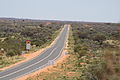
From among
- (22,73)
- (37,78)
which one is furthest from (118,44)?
(22,73)

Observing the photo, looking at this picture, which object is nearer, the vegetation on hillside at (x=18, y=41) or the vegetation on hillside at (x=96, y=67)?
the vegetation on hillside at (x=96, y=67)

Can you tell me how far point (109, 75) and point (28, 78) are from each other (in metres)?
14.0

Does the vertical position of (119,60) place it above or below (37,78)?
above

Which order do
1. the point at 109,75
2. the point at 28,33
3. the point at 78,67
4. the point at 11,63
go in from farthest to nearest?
1. the point at 28,33
2. the point at 11,63
3. the point at 78,67
4. the point at 109,75

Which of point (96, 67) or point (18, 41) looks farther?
point (18, 41)

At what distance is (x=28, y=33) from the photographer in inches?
3250

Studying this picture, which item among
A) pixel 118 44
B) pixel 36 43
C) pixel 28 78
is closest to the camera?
pixel 118 44

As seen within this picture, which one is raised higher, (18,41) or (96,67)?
(96,67)

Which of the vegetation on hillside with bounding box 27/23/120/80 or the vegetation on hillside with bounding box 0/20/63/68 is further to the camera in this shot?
the vegetation on hillside with bounding box 0/20/63/68

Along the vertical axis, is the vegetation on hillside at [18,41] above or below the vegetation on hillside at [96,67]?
below

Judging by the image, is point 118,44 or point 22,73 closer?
point 118,44

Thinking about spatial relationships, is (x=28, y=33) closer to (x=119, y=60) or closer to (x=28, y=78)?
(x=28, y=78)

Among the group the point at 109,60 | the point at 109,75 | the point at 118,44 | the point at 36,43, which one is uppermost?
the point at 118,44

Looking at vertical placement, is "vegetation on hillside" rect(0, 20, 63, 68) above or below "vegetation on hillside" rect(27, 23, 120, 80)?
below
